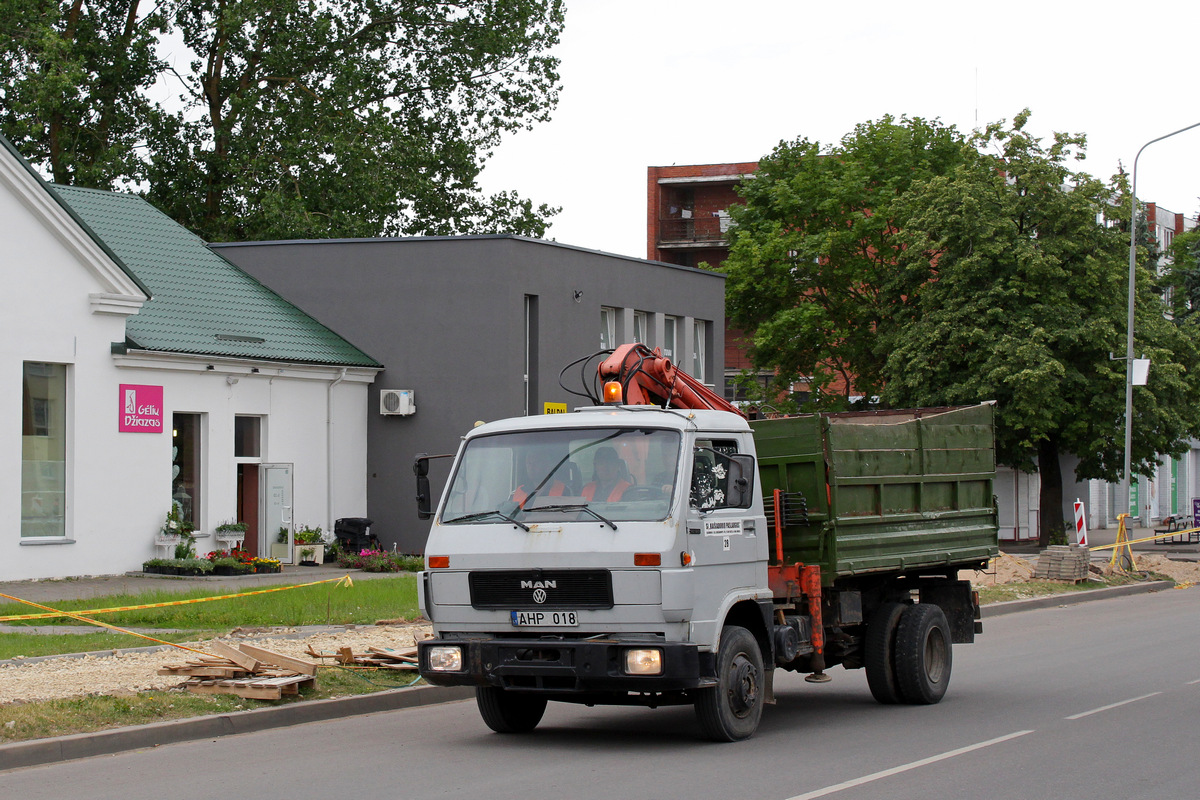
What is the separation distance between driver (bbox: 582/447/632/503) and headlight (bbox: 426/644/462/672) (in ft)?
4.70

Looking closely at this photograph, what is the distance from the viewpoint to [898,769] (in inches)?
369

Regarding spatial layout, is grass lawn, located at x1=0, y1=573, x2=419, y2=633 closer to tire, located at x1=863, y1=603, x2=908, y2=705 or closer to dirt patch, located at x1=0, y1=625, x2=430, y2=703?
dirt patch, located at x1=0, y1=625, x2=430, y2=703

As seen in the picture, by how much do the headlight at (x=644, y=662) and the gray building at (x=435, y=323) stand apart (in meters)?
21.7

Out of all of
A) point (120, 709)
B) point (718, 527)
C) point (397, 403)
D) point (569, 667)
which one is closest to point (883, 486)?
point (718, 527)

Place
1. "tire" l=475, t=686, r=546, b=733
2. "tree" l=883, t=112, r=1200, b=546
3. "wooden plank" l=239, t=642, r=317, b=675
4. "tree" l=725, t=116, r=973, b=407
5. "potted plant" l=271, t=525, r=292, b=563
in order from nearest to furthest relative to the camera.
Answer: "tire" l=475, t=686, r=546, b=733
"wooden plank" l=239, t=642, r=317, b=675
"potted plant" l=271, t=525, r=292, b=563
"tree" l=883, t=112, r=1200, b=546
"tree" l=725, t=116, r=973, b=407

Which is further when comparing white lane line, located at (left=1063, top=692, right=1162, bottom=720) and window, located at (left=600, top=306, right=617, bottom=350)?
window, located at (left=600, top=306, right=617, bottom=350)

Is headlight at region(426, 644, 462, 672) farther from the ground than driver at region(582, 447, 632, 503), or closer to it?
closer to it

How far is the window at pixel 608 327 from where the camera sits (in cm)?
3531

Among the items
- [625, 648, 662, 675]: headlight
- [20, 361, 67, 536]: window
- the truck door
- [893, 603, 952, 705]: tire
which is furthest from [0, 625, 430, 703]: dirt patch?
[20, 361, 67, 536]: window

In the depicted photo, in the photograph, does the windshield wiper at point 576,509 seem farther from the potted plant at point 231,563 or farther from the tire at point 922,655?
the potted plant at point 231,563

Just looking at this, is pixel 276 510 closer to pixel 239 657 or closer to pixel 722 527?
pixel 239 657

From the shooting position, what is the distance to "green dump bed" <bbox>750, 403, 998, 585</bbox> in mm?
11422

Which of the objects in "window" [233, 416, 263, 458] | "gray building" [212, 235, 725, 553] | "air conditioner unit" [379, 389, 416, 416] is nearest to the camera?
"window" [233, 416, 263, 458]

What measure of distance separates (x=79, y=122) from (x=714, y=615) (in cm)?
3776
